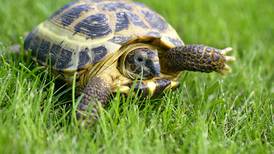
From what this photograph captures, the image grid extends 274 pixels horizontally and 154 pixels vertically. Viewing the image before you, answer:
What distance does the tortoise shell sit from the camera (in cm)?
364

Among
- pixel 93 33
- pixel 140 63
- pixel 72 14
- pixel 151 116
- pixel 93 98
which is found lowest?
pixel 151 116

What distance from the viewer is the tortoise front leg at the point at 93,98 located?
315 centimetres

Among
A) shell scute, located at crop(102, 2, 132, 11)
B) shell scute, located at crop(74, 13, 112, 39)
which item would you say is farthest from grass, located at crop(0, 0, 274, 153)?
shell scute, located at crop(102, 2, 132, 11)

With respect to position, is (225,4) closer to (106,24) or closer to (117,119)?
(106,24)

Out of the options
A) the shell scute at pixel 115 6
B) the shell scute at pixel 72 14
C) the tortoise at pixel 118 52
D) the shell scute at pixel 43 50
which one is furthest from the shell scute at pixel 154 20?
the shell scute at pixel 43 50

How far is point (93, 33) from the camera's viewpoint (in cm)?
374

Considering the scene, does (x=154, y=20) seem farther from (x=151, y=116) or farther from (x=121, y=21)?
(x=151, y=116)

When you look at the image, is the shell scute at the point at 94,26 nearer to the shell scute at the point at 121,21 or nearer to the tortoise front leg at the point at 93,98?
the shell scute at the point at 121,21

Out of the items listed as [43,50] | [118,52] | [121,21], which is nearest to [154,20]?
[121,21]

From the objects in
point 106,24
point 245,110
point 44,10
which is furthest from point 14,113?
point 44,10

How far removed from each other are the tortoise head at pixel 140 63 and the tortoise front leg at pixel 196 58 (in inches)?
6.7

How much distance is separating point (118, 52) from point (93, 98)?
0.54 m

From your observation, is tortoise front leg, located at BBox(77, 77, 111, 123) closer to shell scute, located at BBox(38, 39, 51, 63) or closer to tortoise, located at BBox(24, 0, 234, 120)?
tortoise, located at BBox(24, 0, 234, 120)

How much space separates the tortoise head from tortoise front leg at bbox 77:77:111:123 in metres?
0.28
